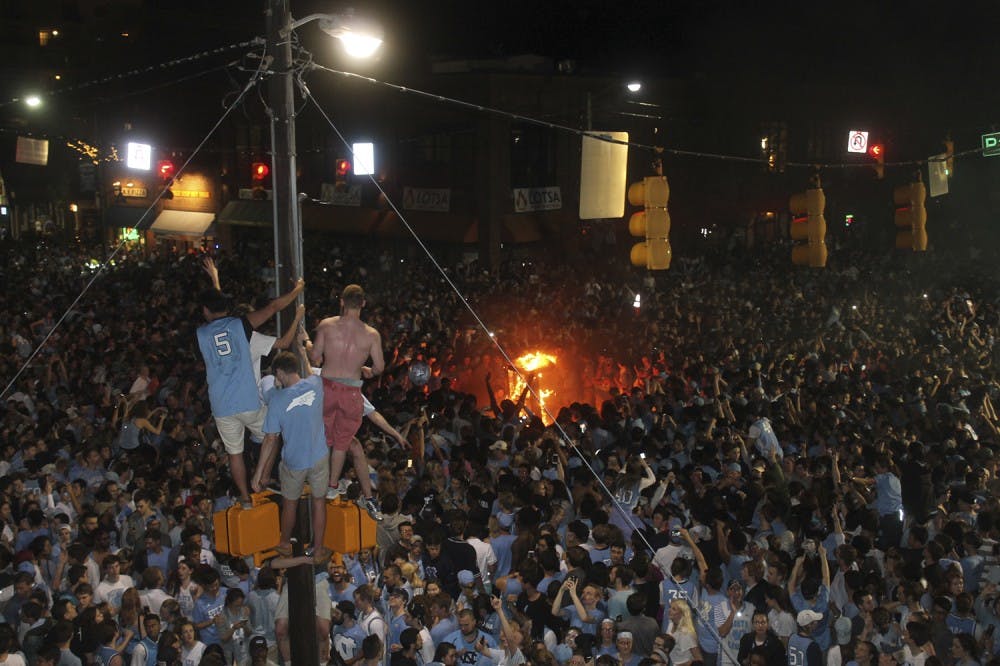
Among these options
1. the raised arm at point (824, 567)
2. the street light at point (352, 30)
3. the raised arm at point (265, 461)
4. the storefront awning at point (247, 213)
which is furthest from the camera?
the storefront awning at point (247, 213)

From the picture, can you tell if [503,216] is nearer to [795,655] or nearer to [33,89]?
[795,655]

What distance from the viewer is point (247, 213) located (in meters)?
36.8

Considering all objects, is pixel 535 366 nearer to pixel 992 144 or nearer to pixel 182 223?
pixel 992 144

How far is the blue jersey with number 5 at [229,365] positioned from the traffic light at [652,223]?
18.5 ft

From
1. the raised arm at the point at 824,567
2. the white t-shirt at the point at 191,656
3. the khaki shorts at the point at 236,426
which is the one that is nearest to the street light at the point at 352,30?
the khaki shorts at the point at 236,426

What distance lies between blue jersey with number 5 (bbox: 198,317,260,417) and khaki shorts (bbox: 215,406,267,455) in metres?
0.04

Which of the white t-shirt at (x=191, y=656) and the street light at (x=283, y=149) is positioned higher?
the street light at (x=283, y=149)

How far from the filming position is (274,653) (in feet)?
26.3

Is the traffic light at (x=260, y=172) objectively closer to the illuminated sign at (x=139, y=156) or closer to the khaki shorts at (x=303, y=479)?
the khaki shorts at (x=303, y=479)

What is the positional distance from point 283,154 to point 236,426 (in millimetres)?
1694

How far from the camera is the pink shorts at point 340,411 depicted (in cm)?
643

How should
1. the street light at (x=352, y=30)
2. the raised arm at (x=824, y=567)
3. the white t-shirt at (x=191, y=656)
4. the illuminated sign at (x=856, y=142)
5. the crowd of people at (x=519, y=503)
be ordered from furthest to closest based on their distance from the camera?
the illuminated sign at (x=856, y=142), the raised arm at (x=824, y=567), the white t-shirt at (x=191, y=656), the crowd of people at (x=519, y=503), the street light at (x=352, y=30)

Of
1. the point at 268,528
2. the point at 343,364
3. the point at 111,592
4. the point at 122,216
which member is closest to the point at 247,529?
the point at 268,528

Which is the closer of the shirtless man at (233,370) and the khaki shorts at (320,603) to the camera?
the shirtless man at (233,370)
